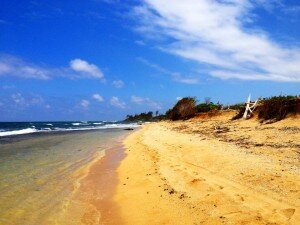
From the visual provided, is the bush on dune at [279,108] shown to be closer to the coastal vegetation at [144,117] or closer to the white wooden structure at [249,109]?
the white wooden structure at [249,109]

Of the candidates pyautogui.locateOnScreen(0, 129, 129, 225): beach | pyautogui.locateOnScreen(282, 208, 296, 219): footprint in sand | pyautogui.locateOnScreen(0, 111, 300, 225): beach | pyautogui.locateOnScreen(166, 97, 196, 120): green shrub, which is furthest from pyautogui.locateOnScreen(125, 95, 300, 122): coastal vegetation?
pyautogui.locateOnScreen(282, 208, 296, 219): footprint in sand

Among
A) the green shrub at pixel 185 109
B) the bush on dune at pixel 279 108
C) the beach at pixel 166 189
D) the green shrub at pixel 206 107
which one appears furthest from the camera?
the green shrub at pixel 185 109

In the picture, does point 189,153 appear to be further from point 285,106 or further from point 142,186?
point 285,106

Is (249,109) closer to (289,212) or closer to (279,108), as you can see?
(279,108)

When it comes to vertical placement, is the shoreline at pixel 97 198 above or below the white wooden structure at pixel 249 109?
below

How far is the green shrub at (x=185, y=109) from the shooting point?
128 ft

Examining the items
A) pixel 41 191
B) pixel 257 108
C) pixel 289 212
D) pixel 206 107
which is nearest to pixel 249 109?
pixel 257 108

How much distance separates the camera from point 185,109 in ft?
131

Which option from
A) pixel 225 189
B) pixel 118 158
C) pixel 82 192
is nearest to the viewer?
pixel 225 189

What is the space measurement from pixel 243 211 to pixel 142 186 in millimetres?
3125

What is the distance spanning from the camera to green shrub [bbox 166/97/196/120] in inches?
1542

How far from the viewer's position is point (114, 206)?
22.0ft

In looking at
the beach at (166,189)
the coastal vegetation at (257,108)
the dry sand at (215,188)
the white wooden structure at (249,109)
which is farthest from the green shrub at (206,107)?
the dry sand at (215,188)

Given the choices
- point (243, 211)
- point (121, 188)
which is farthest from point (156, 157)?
point (243, 211)
